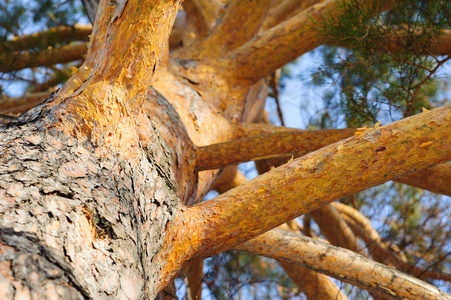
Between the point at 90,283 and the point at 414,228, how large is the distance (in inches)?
103

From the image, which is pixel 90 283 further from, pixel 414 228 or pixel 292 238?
pixel 414 228

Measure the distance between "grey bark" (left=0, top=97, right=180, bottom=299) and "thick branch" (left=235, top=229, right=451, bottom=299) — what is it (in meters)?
0.41

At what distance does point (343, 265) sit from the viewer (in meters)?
1.15

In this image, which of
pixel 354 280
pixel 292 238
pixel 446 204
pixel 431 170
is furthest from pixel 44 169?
pixel 446 204

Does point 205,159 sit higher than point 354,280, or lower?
higher

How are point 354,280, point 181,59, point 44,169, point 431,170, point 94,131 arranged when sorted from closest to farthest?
point 44,169 < point 94,131 < point 354,280 < point 431,170 < point 181,59

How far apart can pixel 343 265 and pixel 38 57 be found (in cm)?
217

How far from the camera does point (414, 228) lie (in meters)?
2.75

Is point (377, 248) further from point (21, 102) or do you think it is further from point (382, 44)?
point (21, 102)

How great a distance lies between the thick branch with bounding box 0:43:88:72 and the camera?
2.29 m

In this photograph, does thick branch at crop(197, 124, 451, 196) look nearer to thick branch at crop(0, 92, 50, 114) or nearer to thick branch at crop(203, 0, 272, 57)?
thick branch at crop(203, 0, 272, 57)

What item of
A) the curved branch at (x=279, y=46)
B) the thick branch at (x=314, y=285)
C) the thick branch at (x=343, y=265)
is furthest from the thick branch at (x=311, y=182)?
the thick branch at (x=314, y=285)

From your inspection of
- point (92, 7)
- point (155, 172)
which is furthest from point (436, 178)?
point (92, 7)

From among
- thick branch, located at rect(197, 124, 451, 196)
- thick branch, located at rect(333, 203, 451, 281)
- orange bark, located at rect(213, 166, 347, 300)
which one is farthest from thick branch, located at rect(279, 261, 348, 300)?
thick branch, located at rect(197, 124, 451, 196)
